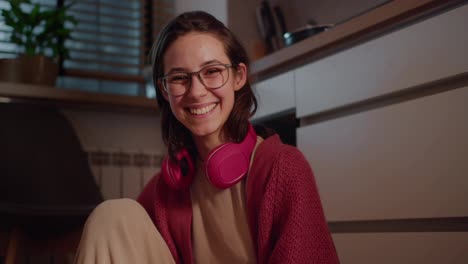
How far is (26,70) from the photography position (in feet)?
6.75

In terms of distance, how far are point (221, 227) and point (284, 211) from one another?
204mm

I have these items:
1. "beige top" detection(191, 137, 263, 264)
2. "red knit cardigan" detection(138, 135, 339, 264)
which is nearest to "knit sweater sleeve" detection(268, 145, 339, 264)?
"red knit cardigan" detection(138, 135, 339, 264)

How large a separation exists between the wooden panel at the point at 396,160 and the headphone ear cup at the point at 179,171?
1.45ft

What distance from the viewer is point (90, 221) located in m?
1.02

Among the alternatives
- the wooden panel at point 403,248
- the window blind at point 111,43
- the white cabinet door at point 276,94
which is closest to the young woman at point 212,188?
the wooden panel at point 403,248

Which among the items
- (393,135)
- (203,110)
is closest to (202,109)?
(203,110)

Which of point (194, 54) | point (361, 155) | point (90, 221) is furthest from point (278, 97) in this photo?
point (90, 221)

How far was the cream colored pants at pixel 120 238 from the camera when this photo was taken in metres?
0.99

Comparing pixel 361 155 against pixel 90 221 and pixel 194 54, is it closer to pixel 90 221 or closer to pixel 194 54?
pixel 194 54

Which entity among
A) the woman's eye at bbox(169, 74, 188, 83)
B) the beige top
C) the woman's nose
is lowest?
the beige top

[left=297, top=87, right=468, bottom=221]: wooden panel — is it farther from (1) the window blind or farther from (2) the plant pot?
(1) the window blind

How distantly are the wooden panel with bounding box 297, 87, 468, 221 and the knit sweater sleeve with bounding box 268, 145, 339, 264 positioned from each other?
0.34m

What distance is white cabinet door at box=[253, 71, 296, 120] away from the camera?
5.23ft

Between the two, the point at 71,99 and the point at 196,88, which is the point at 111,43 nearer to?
the point at 71,99
